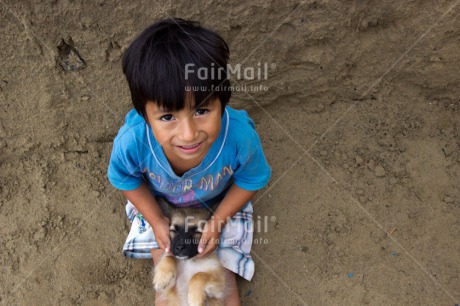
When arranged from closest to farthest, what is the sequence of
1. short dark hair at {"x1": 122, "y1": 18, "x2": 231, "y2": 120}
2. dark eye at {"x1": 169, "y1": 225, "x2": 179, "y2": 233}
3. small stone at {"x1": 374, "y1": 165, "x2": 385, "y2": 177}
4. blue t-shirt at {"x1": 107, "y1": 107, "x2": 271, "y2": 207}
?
short dark hair at {"x1": 122, "y1": 18, "x2": 231, "y2": 120} < blue t-shirt at {"x1": 107, "y1": 107, "x2": 271, "y2": 207} < dark eye at {"x1": 169, "y1": 225, "x2": 179, "y2": 233} < small stone at {"x1": 374, "y1": 165, "x2": 385, "y2": 177}

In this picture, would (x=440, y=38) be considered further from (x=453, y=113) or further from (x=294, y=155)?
(x=294, y=155)

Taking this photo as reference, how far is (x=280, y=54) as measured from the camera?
217 cm

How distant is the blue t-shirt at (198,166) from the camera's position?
1.62 meters

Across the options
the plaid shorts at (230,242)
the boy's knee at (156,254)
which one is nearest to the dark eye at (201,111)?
the plaid shorts at (230,242)

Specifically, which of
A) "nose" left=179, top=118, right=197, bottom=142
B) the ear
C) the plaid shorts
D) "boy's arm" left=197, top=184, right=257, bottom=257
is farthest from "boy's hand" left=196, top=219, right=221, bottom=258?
"nose" left=179, top=118, right=197, bottom=142

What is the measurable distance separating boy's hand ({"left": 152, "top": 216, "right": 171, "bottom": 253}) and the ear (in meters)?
0.09

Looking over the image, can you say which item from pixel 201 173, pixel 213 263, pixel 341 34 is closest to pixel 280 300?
pixel 213 263

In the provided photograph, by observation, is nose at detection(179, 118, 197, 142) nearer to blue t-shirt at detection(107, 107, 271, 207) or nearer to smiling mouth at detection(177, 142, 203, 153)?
smiling mouth at detection(177, 142, 203, 153)

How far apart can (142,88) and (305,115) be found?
140cm

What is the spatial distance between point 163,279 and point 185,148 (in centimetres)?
72

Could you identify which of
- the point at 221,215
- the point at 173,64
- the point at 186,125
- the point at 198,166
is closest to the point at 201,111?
the point at 186,125

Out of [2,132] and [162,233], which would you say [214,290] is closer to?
[162,233]

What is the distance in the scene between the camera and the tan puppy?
→ 6.00 ft

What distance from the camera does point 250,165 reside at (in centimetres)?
171
